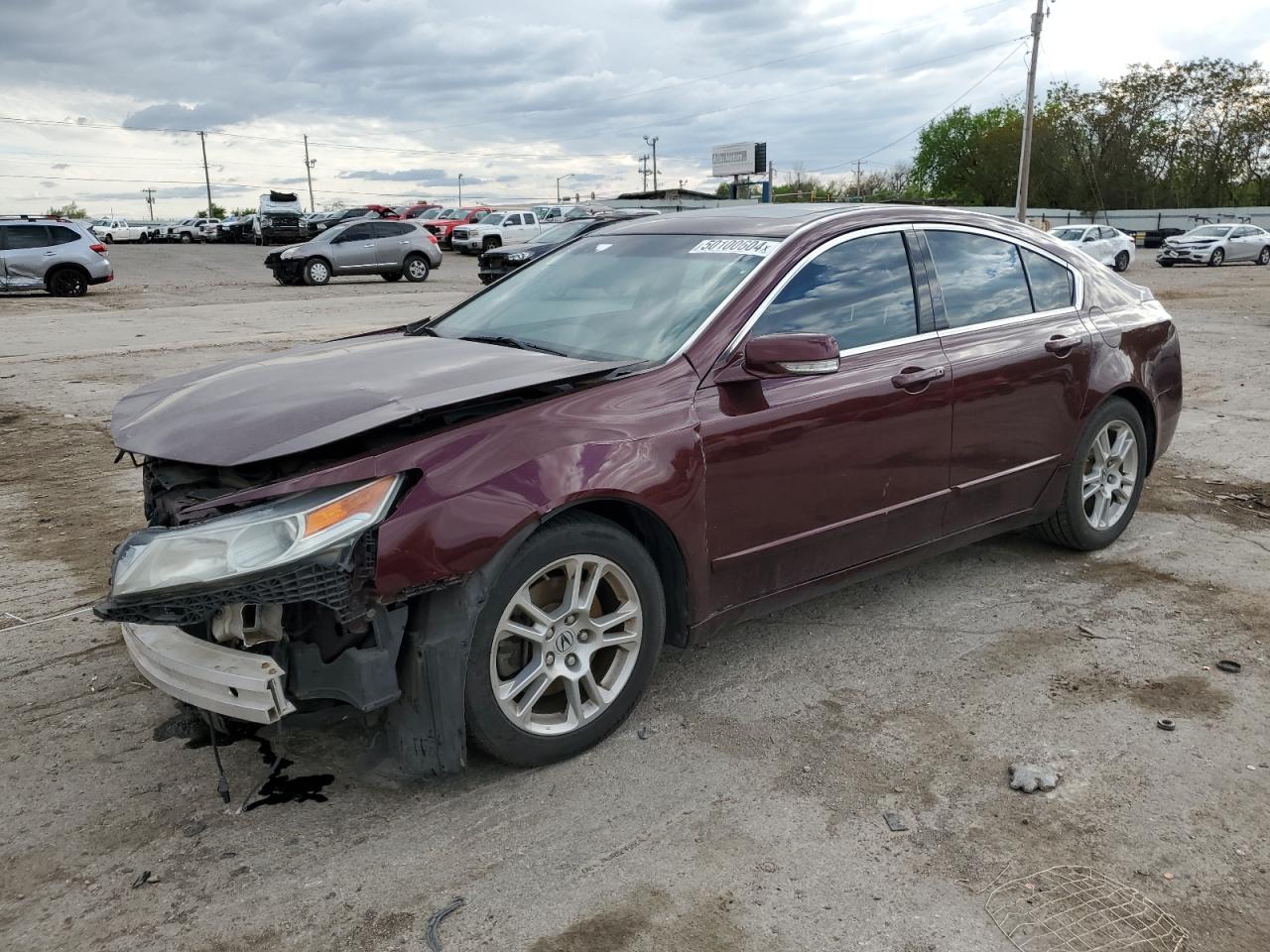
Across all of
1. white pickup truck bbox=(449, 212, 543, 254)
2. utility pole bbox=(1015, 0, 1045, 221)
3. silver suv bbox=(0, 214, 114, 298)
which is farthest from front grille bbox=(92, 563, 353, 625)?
utility pole bbox=(1015, 0, 1045, 221)

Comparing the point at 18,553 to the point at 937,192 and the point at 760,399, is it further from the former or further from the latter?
the point at 937,192

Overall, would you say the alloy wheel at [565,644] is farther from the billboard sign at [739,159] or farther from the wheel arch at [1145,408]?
the billboard sign at [739,159]

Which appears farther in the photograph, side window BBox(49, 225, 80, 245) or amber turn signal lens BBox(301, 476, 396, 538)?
side window BBox(49, 225, 80, 245)

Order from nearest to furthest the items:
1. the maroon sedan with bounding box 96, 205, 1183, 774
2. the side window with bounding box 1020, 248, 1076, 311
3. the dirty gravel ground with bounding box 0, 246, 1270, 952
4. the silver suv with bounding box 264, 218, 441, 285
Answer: the dirty gravel ground with bounding box 0, 246, 1270, 952 → the maroon sedan with bounding box 96, 205, 1183, 774 → the side window with bounding box 1020, 248, 1076, 311 → the silver suv with bounding box 264, 218, 441, 285

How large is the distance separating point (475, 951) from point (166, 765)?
1396 millimetres

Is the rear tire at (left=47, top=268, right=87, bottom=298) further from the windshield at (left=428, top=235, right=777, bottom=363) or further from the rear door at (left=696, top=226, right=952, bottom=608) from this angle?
the rear door at (left=696, top=226, right=952, bottom=608)

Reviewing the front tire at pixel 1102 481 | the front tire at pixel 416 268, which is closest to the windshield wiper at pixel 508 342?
the front tire at pixel 1102 481

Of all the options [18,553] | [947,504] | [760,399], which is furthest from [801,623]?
[18,553]

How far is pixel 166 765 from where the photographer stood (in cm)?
327

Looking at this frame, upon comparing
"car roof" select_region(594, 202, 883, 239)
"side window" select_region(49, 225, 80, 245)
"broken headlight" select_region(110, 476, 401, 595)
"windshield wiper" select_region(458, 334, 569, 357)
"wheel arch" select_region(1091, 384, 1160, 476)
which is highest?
"car roof" select_region(594, 202, 883, 239)

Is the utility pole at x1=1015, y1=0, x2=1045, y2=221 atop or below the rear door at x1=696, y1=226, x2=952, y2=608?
atop

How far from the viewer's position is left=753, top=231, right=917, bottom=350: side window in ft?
12.4

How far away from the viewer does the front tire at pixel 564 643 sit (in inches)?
117

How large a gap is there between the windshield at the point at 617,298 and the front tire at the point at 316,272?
2291 cm
